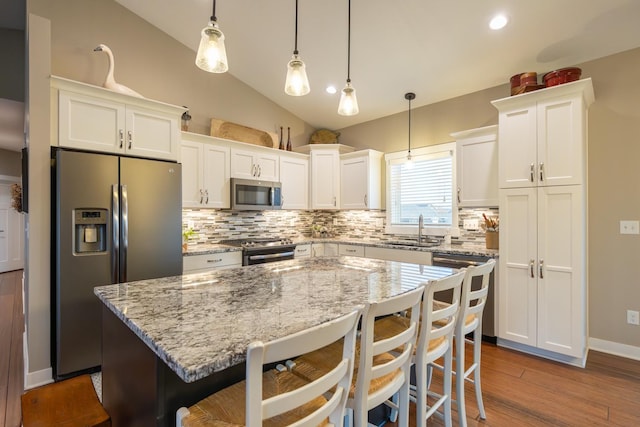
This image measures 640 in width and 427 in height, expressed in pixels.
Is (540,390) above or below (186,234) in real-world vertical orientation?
below

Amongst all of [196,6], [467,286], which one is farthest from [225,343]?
[196,6]

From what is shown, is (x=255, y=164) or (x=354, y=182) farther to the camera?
(x=354, y=182)

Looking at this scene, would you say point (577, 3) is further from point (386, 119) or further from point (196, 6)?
point (196, 6)

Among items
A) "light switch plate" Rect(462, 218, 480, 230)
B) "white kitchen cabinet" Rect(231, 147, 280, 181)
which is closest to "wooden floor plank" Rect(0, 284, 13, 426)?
"white kitchen cabinet" Rect(231, 147, 280, 181)

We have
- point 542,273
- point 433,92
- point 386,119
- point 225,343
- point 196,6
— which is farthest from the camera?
point 386,119

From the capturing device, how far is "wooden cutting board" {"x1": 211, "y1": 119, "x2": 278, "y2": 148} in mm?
4016

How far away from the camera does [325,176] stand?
4746 millimetres

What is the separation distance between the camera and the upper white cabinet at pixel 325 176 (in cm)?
475

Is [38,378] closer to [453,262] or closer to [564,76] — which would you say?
[453,262]

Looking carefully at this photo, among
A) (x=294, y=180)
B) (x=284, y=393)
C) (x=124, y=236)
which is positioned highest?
(x=294, y=180)

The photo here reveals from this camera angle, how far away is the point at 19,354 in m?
2.86

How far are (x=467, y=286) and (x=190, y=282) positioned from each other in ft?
5.00

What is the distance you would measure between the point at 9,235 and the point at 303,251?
749 cm

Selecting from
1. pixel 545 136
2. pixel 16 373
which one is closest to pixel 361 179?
pixel 545 136
